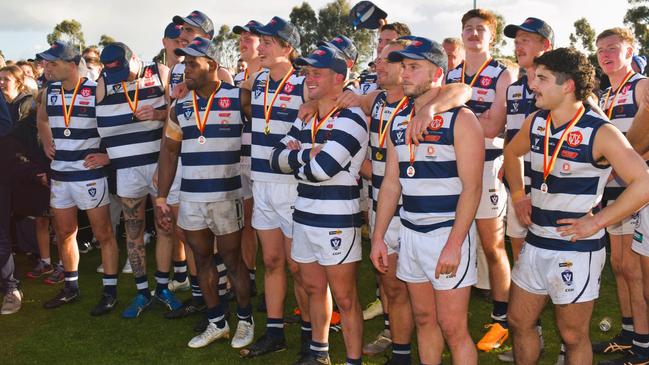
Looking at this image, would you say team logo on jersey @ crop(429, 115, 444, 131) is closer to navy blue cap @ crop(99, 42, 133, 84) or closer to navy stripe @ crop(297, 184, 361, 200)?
navy stripe @ crop(297, 184, 361, 200)

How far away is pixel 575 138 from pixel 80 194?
4534mm

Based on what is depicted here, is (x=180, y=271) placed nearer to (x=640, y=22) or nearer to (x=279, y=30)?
(x=279, y=30)

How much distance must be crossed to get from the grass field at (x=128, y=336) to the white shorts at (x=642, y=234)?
43.8 inches

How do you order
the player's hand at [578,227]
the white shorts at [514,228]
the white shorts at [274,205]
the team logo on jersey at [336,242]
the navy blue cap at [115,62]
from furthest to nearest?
1. the navy blue cap at [115,62]
2. the white shorts at [514,228]
3. the white shorts at [274,205]
4. the team logo on jersey at [336,242]
5. the player's hand at [578,227]

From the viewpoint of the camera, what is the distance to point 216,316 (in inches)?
195

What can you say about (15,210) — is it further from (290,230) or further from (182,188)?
(290,230)

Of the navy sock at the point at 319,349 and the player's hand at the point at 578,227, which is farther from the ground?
the player's hand at the point at 578,227

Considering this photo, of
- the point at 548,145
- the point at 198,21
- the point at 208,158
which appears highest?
the point at 198,21

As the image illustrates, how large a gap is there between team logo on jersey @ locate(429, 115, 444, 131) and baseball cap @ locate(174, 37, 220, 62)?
87.1 inches

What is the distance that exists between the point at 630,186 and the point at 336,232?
5.72 ft

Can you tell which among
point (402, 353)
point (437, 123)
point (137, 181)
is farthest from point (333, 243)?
point (137, 181)

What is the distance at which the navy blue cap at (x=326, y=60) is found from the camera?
3.87 meters

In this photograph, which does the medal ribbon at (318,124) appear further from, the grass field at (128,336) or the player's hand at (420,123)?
the grass field at (128,336)

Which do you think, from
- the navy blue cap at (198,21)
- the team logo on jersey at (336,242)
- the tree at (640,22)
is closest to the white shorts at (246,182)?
the navy blue cap at (198,21)
